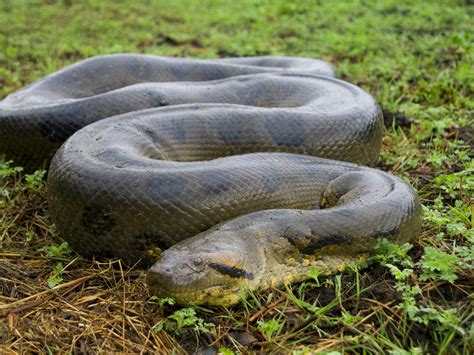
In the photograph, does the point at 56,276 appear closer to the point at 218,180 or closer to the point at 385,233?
the point at 218,180

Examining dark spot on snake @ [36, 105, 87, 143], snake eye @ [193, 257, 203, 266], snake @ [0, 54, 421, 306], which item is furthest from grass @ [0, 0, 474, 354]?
dark spot on snake @ [36, 105, 87, 143]

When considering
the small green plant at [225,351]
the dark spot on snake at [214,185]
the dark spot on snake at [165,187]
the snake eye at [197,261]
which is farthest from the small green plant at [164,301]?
the dark spot on snake at [214,185]

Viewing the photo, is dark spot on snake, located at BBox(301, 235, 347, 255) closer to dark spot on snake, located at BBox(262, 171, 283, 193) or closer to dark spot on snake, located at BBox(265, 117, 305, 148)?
dark spot on snake, located at BBox(262, 171, 283, 193)

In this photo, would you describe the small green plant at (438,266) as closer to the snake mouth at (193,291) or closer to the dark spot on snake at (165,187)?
the snake mouth at (193,291)

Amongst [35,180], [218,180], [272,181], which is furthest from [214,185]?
[35,180]

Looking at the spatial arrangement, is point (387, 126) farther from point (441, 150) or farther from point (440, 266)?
point (440, 266)

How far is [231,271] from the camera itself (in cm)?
366

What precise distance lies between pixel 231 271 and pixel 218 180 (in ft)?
2.59

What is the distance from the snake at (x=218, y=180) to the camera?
384 cm

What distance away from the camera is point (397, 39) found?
9977 millimetres

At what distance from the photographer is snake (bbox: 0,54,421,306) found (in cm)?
384

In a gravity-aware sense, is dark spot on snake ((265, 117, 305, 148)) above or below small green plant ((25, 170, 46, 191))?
above

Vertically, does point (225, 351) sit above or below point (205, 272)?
below

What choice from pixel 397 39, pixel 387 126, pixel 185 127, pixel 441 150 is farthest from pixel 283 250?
pixel 397 39
